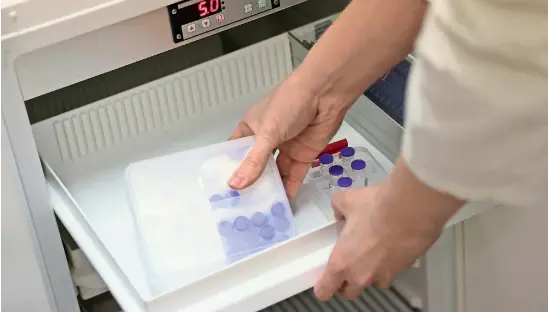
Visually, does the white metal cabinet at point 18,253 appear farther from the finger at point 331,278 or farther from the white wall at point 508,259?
the white wall at point 508,259

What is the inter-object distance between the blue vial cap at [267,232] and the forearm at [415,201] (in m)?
0.21

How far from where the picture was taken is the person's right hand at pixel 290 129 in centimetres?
81

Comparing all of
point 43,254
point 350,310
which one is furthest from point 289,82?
point 350,310

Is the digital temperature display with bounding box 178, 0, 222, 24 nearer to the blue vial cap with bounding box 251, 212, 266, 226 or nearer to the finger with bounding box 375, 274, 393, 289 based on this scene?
the blue vial cap with bounding box 251, 212, 266, 226

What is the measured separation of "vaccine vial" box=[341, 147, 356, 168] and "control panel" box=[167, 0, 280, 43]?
19cm

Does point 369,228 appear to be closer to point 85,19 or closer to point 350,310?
point 85,19

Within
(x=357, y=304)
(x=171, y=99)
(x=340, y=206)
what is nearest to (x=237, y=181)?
(x=340, y=206)

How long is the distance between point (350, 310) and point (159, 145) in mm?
367

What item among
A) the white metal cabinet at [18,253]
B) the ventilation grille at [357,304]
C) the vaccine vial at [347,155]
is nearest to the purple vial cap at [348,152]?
the vaccine vial at [347,155]

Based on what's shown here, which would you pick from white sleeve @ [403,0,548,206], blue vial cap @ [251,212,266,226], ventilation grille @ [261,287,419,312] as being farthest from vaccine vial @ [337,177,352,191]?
white sleeve @ [403,0,548,206]

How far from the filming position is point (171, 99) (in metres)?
0.98

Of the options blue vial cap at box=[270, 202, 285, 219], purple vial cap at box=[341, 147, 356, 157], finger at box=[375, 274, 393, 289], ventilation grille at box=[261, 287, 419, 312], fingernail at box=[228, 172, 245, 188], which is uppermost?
fingernail at box=[228, 172, 245, 188]

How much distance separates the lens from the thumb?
800mm

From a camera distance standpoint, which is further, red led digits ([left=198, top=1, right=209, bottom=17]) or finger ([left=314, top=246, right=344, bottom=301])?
red led digits ([left=198, top=1, right=209, bottom=17])
